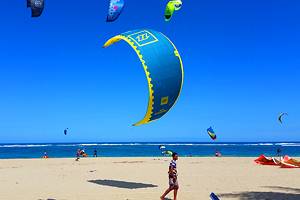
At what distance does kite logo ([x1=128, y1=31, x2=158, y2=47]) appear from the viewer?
11.5 meters

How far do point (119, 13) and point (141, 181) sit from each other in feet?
25.5

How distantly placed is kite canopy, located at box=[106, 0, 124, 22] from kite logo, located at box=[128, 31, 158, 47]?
178 inches

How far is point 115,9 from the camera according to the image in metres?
16.3

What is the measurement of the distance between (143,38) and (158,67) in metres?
1.15

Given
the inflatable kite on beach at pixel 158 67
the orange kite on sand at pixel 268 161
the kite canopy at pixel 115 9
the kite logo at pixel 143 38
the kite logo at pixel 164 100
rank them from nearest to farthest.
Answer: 1. the inflatable kite on beach at pixel 158 67
2. the kite logo at pixel 164 100
3. the kite logo at pixel 143 38
4. the kite canopy at pixel 115 9
5. the orange kite on sand at pixel 268 161

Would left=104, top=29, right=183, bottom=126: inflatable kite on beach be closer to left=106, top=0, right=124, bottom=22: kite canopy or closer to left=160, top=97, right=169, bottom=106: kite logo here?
left=160, top=97, right=169, bottom=106: kite logo

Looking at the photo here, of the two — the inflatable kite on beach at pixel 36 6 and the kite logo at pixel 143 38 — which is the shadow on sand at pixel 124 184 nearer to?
the kite logo at pixel 143 38

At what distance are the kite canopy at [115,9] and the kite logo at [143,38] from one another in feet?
14.8

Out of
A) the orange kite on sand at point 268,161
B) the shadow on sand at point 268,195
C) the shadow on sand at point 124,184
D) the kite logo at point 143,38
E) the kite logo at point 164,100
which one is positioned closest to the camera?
the kite logo at point 164,100

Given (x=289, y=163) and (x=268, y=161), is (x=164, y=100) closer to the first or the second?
(x=289, y=163)

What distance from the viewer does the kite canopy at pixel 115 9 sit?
1619 centimetres

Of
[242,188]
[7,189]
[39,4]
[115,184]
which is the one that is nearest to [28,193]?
[7,189]

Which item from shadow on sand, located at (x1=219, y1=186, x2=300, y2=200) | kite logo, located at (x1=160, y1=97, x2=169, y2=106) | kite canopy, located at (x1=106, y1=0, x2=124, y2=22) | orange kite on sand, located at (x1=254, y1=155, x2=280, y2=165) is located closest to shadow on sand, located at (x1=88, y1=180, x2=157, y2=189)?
shadow on sand, located at (x1=219, y1=186, x2=300, y2=200)

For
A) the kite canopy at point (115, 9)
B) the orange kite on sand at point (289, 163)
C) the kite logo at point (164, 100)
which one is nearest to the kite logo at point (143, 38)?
the kite logo at point (164, 100)
